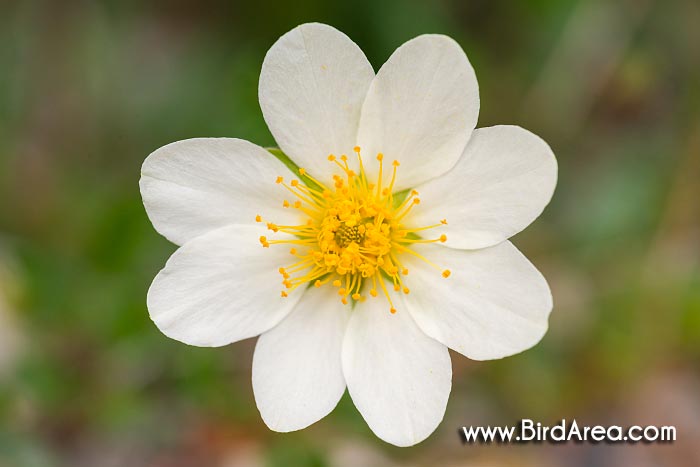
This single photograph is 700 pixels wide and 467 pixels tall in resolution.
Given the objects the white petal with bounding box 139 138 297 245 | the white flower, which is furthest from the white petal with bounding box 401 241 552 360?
the white petal with bounding box 139 138 297 245

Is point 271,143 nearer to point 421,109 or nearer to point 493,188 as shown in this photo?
point 421,109

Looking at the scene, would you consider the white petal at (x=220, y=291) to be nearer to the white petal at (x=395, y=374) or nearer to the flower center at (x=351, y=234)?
the flower center at (x=351, y=234)

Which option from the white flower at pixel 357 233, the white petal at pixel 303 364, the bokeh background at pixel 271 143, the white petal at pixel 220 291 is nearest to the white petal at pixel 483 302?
the white flower at pixel 357 233

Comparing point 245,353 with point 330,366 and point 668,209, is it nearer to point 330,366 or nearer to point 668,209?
point 330,366

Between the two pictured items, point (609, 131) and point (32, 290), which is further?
point (609, 131)

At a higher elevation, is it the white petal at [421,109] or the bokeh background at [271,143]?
the white petal at [421,109]

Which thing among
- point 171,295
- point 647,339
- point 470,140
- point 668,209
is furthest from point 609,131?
point 171,295

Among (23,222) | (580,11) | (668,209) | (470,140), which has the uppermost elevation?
(580,11)
